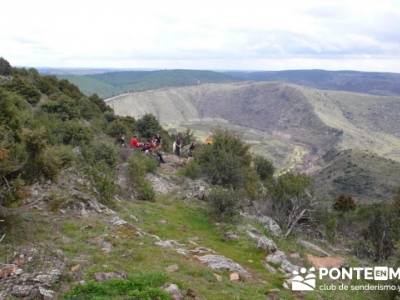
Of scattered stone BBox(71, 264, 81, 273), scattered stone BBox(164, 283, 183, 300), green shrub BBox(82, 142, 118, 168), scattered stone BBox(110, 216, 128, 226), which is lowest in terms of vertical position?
scattered stone BBox(110, 216, 128, 226)

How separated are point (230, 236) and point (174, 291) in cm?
867

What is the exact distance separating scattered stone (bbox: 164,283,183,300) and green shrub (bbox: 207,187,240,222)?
1056 cm

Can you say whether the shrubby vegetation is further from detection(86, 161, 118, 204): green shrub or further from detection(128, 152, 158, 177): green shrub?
detection(128, 152, 158, 177): green shrub

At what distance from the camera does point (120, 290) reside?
10.3 m

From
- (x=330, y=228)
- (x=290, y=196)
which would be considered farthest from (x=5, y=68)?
(x=330, y=228)

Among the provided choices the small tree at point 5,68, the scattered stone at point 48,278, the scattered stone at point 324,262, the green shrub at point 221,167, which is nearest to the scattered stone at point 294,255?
the scattered stone at point 324,262

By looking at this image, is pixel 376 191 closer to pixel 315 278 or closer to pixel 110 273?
pixel 315 278

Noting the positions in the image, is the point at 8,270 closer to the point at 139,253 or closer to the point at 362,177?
the point at 139,253

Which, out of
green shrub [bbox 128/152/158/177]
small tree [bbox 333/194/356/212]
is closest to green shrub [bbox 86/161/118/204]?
green shrub [bbox 128/152/158/177]

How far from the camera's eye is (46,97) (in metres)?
43.5

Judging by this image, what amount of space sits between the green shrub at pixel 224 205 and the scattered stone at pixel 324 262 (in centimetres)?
417

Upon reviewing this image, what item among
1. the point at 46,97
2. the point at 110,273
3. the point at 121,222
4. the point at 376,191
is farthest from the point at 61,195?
the point at 376,191

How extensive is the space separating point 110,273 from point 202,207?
41.5ft

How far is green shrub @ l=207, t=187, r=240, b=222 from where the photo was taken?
21.4m
